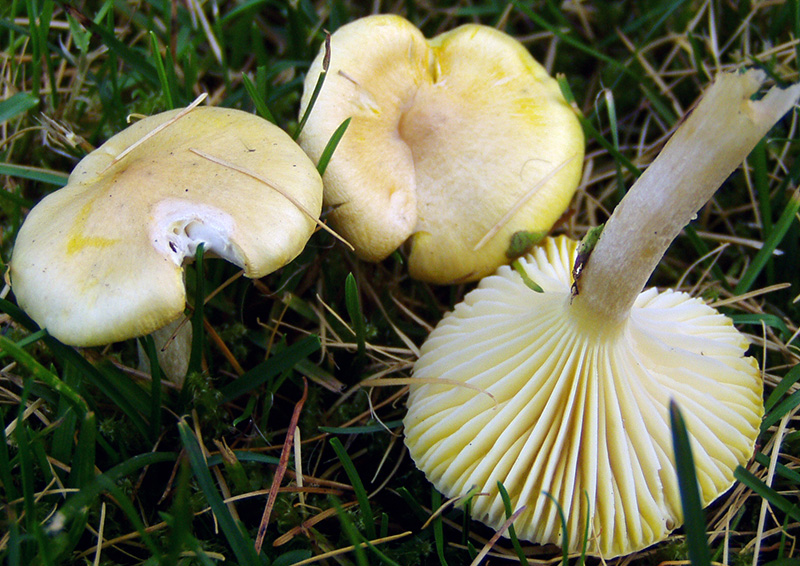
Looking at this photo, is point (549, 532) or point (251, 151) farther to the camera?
point (251, 151)

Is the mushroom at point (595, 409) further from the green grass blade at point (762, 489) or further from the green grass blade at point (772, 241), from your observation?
the green grass blade at point (772, 241)

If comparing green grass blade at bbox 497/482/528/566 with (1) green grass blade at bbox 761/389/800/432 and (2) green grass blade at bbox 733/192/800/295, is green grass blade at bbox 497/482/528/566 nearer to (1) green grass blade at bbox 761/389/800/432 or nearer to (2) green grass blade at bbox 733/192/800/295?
(1) green grass blade at bbox 761/389/800/432

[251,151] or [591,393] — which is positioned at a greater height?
[251,151]

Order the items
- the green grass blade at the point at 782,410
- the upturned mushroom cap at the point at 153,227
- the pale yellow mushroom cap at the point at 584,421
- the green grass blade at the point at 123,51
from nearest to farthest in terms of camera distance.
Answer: the upturned mushroom cap at the point at 153,227
the pale yellow mushroom cap at the point at 584,421
the green grass blade at the point at 782,410
the green grass blade at the point at 123,51

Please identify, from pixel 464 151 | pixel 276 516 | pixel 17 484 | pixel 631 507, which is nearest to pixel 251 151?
pixel 464 151

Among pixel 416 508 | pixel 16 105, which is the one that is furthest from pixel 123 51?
pixel 416 508

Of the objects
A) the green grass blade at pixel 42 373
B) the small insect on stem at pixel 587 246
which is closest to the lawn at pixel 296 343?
the green grass blade at pixel 42 373

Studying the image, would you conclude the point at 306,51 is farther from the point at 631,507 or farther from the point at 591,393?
the point at 631,507
